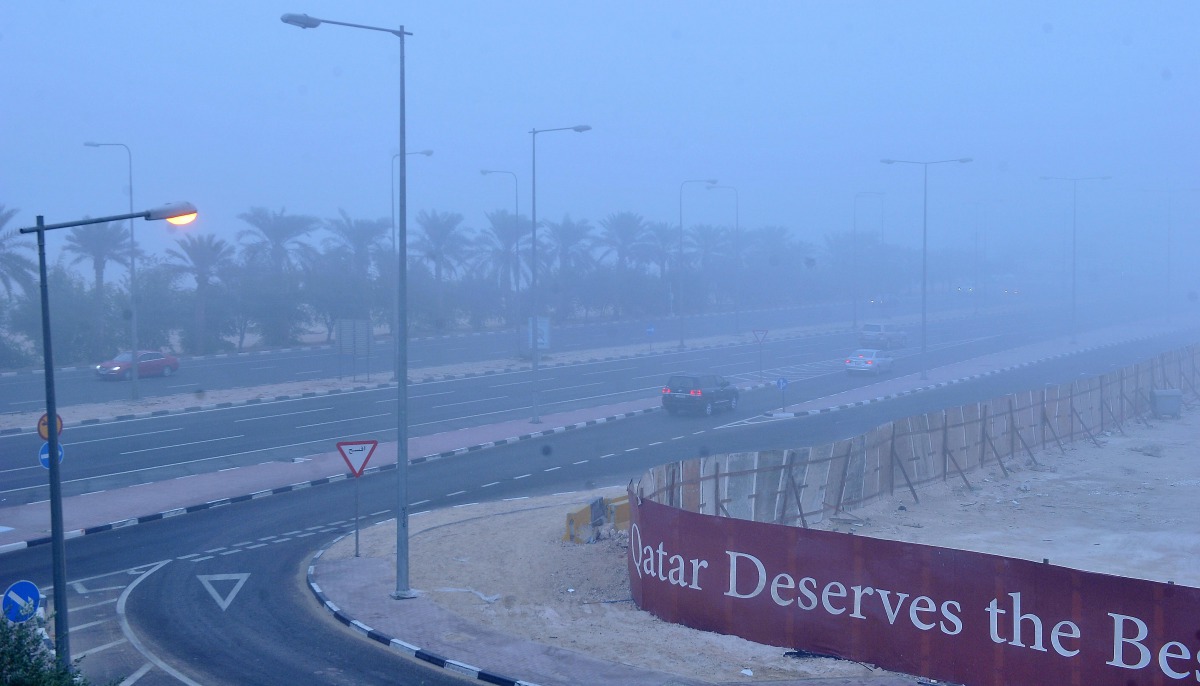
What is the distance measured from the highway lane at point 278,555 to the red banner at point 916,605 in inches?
147

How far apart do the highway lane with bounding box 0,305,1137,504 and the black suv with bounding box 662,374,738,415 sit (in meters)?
2.04

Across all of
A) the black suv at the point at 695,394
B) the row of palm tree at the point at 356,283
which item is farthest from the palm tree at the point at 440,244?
the black suv at the point at 695,394

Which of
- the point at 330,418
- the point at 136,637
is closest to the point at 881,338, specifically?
the point at 330,418

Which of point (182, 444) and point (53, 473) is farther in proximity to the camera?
point (182, 444)

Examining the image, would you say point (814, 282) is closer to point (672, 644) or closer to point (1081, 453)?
point (1081, 453)

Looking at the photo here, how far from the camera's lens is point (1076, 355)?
53.9 meters

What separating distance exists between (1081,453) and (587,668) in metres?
20.7

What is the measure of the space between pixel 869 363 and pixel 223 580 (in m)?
35.4

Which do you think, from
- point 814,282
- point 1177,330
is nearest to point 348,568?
point 1177,330

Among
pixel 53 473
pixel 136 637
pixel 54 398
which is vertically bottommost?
pixel 136 637

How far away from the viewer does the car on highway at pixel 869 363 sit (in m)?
45.0

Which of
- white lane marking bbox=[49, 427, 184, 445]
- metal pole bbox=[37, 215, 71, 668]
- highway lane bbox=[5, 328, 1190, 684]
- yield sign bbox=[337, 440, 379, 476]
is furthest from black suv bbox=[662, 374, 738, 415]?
metal pole bbox=[37, 215, 71, 668]

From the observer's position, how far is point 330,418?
1242 inches

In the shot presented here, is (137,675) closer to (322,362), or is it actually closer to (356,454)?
(356,454)
